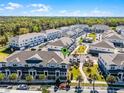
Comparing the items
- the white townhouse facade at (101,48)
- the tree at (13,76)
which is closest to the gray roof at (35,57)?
the tree at (13,76)

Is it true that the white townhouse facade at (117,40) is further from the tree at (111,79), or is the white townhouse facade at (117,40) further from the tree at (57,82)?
the tree at (57,82)

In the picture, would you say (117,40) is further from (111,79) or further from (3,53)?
(111,79)

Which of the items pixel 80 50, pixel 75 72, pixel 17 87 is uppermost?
pixel 80 50

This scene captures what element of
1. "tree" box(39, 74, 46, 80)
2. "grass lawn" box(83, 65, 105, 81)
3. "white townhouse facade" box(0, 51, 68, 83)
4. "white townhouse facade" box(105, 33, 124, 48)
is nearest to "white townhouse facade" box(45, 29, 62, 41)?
"white townhouse facade" box(105, 33, 124, 48)

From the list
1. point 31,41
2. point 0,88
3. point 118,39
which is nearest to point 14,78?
point 0,88

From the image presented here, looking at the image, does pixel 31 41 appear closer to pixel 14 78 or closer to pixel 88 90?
pixel 14 78

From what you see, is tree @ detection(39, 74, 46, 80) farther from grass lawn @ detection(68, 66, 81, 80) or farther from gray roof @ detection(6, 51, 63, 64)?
grass lawn @ detection(68, 66, 81, 80)

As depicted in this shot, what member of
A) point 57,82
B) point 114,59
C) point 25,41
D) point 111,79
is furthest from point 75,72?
point 25,41
